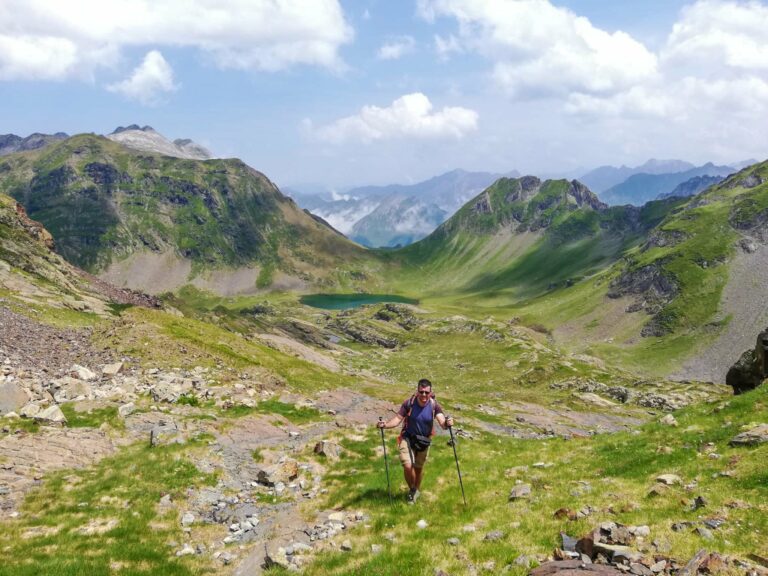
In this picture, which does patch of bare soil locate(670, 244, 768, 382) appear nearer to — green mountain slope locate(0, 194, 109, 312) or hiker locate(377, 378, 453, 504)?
hiker locate(377, 378, 453, 504)

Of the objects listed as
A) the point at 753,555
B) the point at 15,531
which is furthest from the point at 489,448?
the point at 15,531

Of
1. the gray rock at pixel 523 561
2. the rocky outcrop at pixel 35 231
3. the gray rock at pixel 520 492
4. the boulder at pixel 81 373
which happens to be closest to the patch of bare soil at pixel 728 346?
the gray rock at pixel 520 492

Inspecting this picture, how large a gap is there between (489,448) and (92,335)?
4251 centimetres

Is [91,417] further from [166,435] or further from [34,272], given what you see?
[34,272]

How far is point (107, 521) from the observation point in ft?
58.3

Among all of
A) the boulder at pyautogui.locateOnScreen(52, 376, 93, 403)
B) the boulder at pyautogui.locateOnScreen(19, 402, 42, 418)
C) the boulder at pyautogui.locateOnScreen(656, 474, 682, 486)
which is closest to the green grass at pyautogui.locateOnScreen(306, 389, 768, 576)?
the boulder at pyautogui.locateOnScreen(656, 474, 682, 486)

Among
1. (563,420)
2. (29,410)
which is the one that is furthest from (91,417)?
(563,420)

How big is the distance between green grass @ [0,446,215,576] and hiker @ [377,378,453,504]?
24.7 ft

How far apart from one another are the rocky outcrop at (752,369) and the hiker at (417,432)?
2667 centimetres

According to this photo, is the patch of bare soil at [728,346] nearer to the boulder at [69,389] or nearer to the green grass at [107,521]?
the boulder at [69,389]

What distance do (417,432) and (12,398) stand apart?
2550 centimetres

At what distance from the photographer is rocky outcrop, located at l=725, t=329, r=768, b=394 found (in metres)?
33.4

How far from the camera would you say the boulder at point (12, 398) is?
27859 mm

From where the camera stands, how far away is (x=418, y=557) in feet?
43.7
